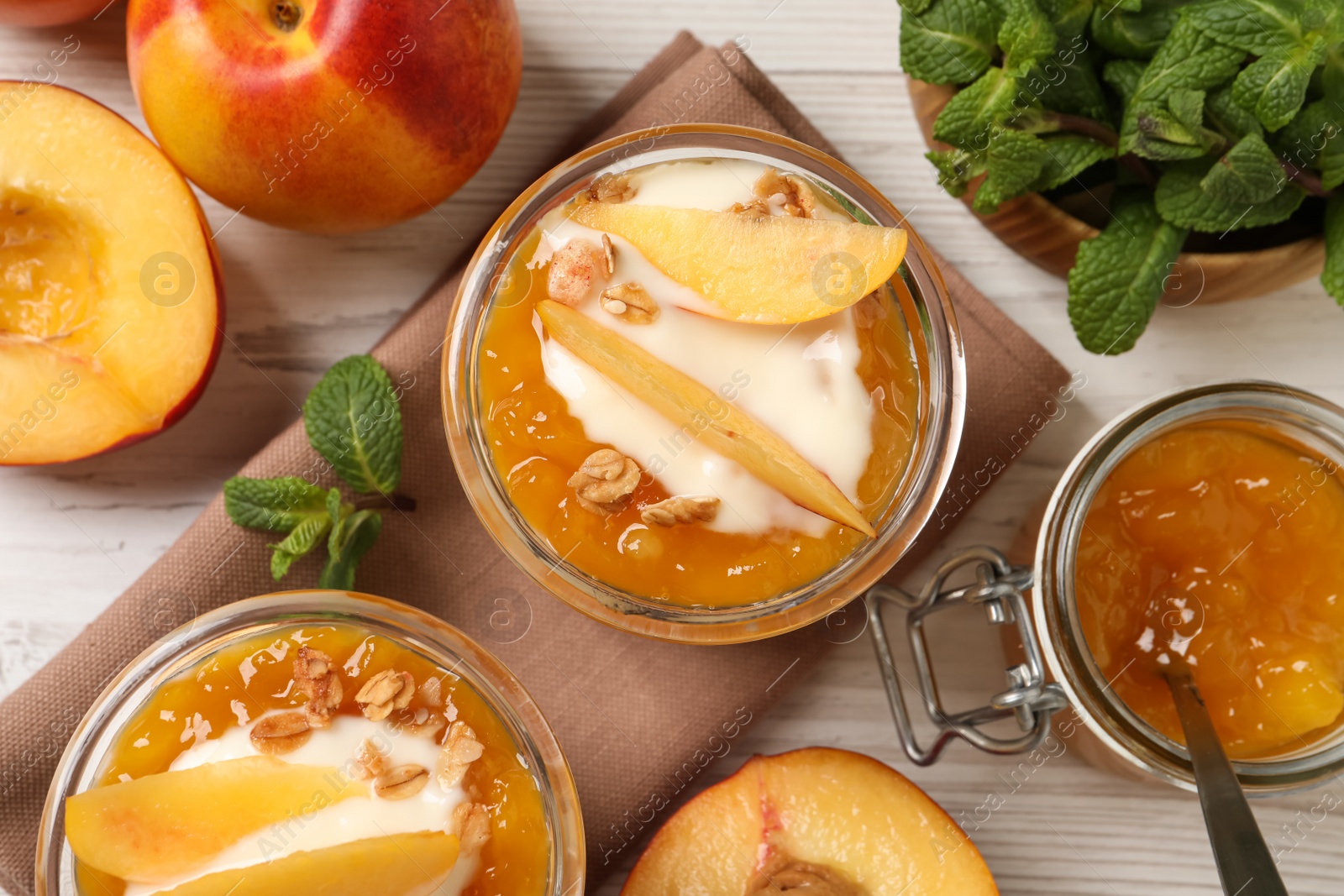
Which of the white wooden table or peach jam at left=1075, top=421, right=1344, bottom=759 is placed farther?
the white wooden table

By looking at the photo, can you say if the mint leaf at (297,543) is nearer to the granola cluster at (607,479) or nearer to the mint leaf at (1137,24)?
the granola cluster at (607,479)

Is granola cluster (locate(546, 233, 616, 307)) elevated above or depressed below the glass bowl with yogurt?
above

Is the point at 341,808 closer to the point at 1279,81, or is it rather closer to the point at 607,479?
the point at 607,479

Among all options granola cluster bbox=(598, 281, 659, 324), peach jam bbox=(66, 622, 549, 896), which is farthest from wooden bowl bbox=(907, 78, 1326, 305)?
peach jam bbox=(66, 622, 549, 896)

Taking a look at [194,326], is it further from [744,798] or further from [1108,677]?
[1108,677]

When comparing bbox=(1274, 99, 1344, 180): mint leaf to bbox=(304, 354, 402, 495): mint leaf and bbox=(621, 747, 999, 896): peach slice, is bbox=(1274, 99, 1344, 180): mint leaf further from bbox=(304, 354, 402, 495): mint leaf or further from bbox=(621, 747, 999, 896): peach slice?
bbox=(304, 354, 402, 495): mint leaf

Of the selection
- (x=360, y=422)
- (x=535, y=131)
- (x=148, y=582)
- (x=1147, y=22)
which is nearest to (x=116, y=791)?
(x=148, y=582)

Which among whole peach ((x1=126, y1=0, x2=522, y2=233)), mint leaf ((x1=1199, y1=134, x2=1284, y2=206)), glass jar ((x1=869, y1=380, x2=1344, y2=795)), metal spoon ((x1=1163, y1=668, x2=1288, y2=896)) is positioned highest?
whole peach ((x1=126, y1=0, x2=522, y2=233))

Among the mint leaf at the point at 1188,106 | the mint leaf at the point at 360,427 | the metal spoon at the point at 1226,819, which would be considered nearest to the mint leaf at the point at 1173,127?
the mint leaf at the point at 1188,106

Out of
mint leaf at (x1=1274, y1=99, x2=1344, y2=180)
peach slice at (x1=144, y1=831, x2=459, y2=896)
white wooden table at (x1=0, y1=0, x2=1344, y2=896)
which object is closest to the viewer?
peach slice at (x1=144, y1=831, x2=459, y2=896)
